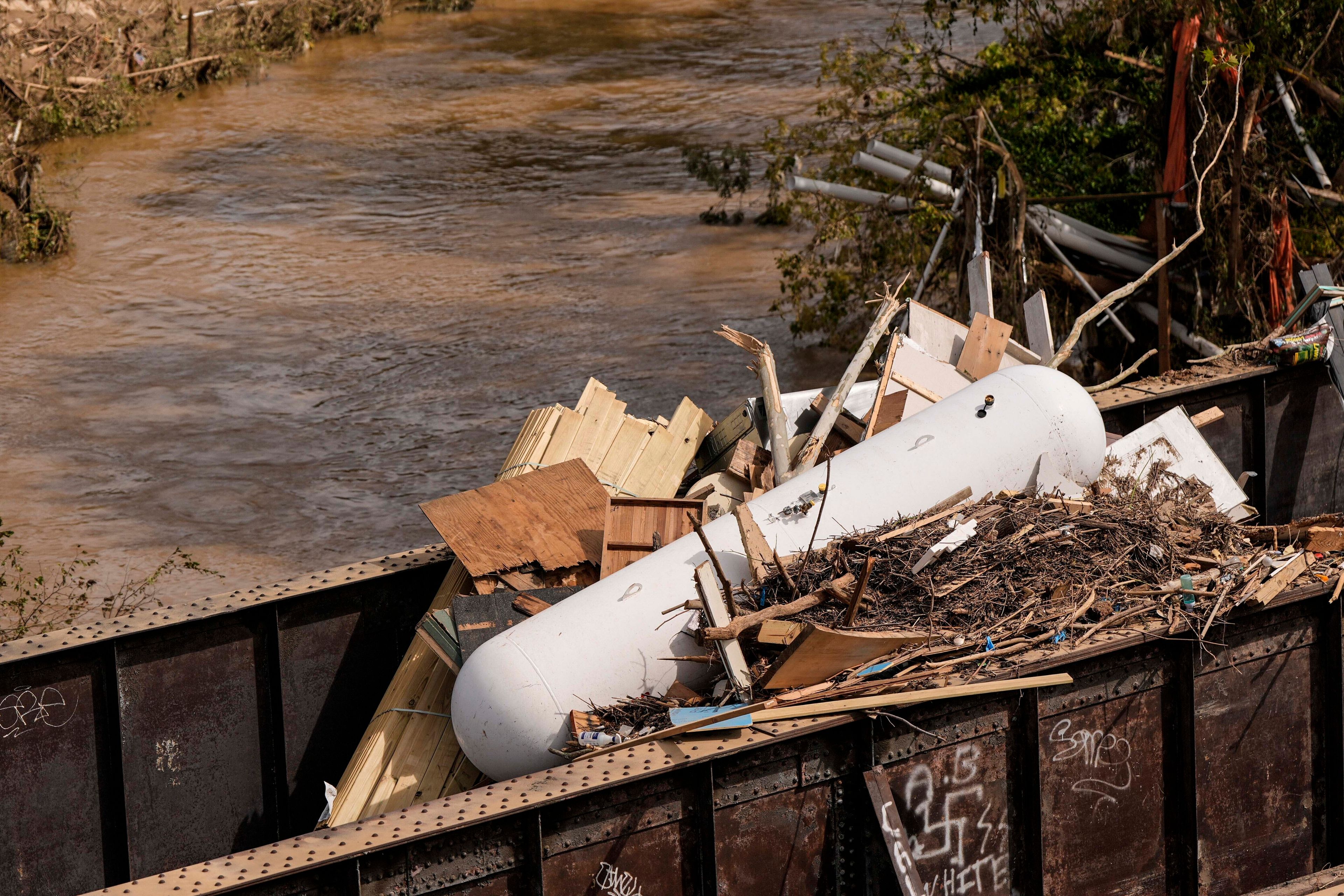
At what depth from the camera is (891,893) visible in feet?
17.2

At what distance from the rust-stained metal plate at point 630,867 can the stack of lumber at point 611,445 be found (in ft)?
8.56

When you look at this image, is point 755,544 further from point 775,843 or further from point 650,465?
point 650,465

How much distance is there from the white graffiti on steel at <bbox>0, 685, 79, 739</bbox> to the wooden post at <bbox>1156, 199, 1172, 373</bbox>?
896cm

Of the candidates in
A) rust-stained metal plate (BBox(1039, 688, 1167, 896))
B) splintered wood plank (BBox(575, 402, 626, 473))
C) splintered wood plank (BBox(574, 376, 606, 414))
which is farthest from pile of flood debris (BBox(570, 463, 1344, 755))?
splintered wood plank (BBox(574, 376, 606, 414))

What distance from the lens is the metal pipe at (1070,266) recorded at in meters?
10.9

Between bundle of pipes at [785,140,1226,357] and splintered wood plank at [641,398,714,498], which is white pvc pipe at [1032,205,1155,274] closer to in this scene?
bundle of pipes at [785,140,1226,357]

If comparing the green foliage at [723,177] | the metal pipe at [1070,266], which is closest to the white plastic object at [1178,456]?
the metal pipe at [1070,266]

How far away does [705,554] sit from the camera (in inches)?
236

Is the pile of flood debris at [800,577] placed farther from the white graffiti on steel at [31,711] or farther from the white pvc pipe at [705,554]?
the white graffiti on steel at [31,711]

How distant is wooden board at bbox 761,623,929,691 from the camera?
16.6 ft

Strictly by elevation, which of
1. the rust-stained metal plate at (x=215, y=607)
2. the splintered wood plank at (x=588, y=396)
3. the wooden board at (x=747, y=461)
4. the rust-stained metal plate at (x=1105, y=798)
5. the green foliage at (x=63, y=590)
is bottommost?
the green foliage at (x=63, y=590)

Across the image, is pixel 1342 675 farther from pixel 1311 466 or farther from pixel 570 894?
pixel 570 894

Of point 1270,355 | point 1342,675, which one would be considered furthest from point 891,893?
point 1270,355

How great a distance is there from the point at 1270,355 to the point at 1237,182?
111 inches
